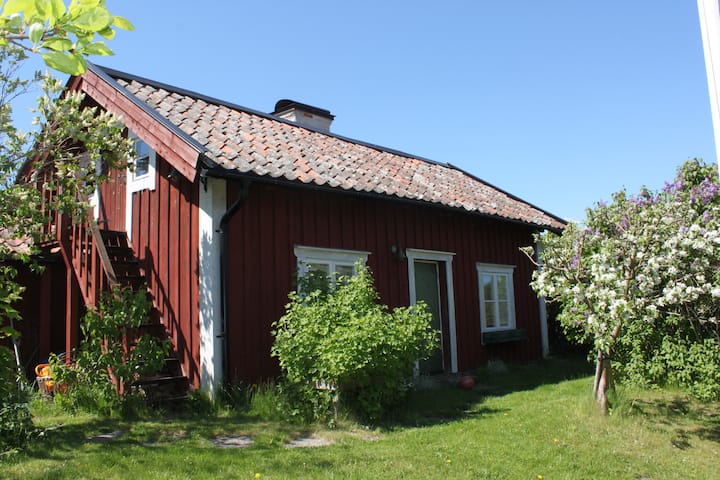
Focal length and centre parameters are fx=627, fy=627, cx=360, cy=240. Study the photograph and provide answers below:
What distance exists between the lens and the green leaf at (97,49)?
82.9 inches

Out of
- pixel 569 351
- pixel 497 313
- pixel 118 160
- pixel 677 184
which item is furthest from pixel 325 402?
pixel 569 351

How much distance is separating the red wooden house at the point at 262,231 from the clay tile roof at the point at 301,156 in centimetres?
4

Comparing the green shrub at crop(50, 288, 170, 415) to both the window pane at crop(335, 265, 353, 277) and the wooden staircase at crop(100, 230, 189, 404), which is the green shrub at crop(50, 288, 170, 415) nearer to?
the wooden staircase at crop(100, 230, 189, 404)

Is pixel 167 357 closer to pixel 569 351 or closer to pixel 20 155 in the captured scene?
pixel 20 155

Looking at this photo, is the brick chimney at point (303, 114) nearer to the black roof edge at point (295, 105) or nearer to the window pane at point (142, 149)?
the black roof edge at point (295, 105)

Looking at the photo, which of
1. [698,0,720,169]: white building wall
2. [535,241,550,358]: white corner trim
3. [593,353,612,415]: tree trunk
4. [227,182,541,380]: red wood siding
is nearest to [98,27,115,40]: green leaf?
[698,0,720,169]: white building wall

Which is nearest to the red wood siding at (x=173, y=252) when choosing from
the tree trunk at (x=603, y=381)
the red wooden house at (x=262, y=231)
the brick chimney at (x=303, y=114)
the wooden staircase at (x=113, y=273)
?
the red wooden house at (x=262, y=231)

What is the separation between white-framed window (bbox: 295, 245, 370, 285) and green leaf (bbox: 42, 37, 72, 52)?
609cm

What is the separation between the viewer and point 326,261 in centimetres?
902

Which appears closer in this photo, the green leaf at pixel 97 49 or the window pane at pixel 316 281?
the green leaf at pixel 97 49

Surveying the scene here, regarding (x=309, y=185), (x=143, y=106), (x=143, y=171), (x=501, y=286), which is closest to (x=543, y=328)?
(x=501, y=286)

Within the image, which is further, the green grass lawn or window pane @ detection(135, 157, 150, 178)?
window pane @ detection(135, 157, 150, 178)

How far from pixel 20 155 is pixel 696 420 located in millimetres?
8024

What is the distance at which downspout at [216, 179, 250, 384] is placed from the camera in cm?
753
